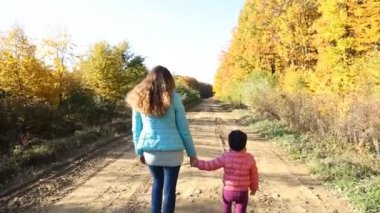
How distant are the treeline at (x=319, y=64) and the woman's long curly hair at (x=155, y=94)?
8.15 m

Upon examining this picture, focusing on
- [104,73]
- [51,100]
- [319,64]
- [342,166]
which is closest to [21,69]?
[51,100]

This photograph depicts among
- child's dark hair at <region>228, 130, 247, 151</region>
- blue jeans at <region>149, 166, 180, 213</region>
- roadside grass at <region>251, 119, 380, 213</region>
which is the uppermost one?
child's dark hair at <region>228, 130, 247, 151</region>

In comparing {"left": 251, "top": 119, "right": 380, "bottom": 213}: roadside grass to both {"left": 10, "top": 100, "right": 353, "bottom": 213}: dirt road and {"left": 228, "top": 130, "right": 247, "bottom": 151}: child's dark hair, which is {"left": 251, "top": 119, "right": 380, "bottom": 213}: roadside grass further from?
{"left": 228, "top": 130, "right": 247, "bottom": 151}: child's dark hair

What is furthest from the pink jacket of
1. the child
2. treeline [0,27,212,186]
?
treeline [0,27,212,186]

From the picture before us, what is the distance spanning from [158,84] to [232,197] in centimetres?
158

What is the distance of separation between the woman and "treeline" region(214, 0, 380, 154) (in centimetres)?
793

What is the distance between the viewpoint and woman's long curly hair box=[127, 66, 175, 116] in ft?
18.0

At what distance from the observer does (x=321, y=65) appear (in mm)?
27562

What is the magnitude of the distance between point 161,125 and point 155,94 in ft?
1.16

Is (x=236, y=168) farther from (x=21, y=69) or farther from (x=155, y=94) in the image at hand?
(x=21, y=69)

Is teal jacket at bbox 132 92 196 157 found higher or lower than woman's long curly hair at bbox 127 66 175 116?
lower

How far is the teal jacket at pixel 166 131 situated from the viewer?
5.57 metres

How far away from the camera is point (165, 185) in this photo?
5.72 meters

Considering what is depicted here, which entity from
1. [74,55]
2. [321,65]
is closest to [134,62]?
[74,55]
